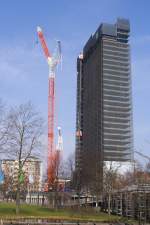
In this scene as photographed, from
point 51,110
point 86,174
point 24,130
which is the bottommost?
point 86,174

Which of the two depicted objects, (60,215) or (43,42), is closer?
(60,215)

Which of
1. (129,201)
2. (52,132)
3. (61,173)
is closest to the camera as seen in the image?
(129,201)

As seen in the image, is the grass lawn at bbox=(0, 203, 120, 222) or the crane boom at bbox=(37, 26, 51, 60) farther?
the crane boom at bbox=(37, 26, 51, 60)

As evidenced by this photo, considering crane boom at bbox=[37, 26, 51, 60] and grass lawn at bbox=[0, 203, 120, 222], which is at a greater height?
crane boom at bbox=[37, 26, 51, 60]

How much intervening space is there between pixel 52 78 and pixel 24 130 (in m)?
128

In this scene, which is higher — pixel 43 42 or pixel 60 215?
pixel 43 42

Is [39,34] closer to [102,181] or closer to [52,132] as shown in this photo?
[52,132]

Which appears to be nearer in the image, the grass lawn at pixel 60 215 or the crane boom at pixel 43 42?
the grass lawn at pixel 60 215

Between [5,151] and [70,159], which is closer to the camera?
[5,151]

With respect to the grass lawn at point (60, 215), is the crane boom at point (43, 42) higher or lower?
higher

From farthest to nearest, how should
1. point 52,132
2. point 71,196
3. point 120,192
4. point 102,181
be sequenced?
point 52,132
point 71,196
point 102,181
point 120,192

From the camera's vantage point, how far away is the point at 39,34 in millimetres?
185500

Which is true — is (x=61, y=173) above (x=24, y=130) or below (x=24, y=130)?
below

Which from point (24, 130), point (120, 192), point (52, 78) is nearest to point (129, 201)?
point (120, 192)
